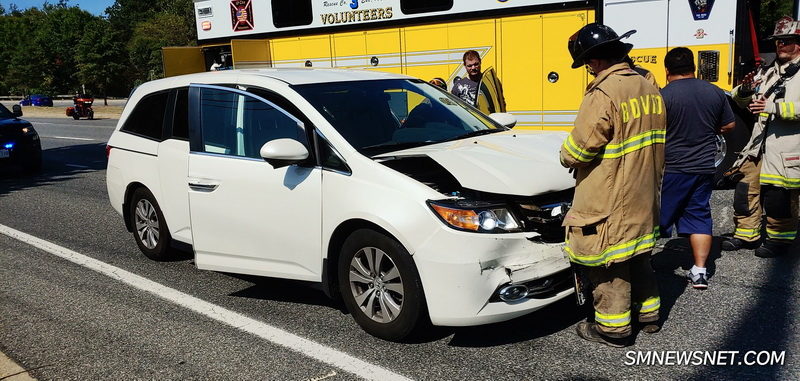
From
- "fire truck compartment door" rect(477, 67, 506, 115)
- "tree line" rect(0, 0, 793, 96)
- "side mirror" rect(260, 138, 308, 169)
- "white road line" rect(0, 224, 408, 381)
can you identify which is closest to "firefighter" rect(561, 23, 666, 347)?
"white road line" rect(0, 224, 408, 381)

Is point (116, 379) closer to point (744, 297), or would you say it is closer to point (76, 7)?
point (744, 297)

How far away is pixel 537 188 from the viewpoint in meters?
3.88

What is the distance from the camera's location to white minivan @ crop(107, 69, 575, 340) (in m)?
3.74

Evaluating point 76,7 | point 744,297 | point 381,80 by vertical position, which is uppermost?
point 76,7

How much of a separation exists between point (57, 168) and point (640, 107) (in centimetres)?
1307

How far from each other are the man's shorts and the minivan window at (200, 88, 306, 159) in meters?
2.62

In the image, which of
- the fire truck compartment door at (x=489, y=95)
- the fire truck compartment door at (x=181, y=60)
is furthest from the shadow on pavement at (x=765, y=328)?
the fire truck compartment door at (x=181, y=60)

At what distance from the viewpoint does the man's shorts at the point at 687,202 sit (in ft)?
15.9

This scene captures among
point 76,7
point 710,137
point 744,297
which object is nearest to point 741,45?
point 710,137

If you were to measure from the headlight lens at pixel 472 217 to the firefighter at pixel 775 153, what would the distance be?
2906 millimetres

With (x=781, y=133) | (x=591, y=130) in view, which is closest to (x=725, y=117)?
(x=781, y=133)

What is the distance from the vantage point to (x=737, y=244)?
5816 mm

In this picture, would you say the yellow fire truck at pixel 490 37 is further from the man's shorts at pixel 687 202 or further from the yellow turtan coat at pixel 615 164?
the yellow turtan coat at pixel 615 164

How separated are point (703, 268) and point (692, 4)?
14.3 ft
